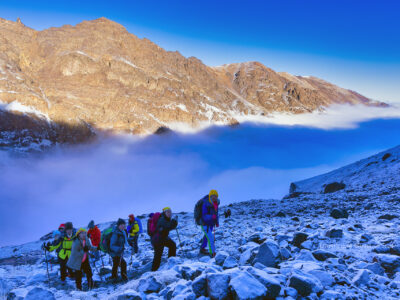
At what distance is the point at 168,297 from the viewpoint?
4.16m

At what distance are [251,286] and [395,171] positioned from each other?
79.2 feet

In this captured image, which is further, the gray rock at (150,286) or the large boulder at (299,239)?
the large boulder at (299,239)

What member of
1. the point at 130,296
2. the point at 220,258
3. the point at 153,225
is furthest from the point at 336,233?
the point at 130,296

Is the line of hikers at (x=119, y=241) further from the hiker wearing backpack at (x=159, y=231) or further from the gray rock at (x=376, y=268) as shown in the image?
the gray rock at (x=376, y=268)

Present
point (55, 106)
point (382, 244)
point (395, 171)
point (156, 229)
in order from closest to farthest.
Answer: point (382, 244) → point (156, 229) → point (395, 171) → point (55, 106)

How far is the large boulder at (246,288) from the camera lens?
3.40 metres

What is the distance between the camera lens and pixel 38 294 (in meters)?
4.96

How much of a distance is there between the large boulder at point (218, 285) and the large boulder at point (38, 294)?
11.6 feet

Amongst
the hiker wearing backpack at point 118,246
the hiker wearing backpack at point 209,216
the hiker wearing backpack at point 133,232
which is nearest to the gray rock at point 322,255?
the hiker wearing backpack at point 209,216

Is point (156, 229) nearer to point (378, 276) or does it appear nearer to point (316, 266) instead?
point (316, 266)

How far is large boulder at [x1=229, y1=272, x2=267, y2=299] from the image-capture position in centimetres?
340

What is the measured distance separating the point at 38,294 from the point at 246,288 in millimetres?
4243

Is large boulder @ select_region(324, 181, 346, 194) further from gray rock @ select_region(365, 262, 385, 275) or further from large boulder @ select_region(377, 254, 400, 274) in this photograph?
gray rock @ select_region(365, 262, 385, 275)

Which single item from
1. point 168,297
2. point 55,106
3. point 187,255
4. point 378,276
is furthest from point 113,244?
point 55,106
